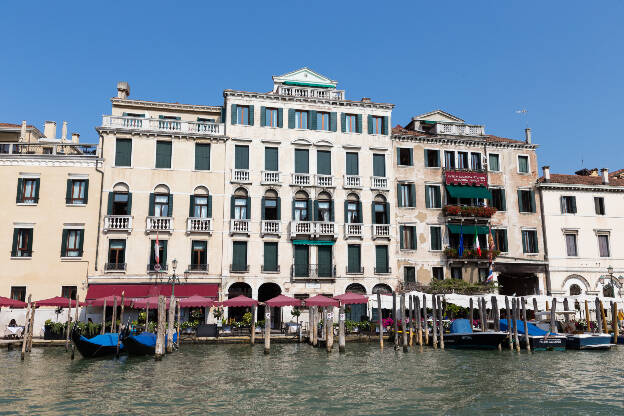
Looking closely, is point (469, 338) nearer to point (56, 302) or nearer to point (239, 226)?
point (239, 226)

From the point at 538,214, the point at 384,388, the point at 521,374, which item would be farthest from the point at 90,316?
the point at 538,214

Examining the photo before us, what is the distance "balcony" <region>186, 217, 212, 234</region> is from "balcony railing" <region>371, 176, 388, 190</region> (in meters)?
10.8

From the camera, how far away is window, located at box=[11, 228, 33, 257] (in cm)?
3086

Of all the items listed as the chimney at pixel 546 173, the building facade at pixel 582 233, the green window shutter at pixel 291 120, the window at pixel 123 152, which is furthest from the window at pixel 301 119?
the chimney at pixel 546 173

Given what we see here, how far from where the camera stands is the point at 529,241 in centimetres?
3731

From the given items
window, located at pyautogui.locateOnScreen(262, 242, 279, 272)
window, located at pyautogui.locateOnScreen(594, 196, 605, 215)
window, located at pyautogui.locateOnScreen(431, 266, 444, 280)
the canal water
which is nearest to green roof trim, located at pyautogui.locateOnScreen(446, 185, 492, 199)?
window, located at pyautogui.locateOnScreen(431, 266, 444, 280)

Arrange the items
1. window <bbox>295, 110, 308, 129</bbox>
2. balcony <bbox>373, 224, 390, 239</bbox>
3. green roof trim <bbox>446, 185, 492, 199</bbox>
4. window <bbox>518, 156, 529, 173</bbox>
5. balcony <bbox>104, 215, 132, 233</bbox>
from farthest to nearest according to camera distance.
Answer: window <bbox>518, 156, 529, 173</bbox>
green roof trim <bbox>446, 185, 492, 199</bbox>
window <bbox>295, 110, 308, 129</bbox>
balcony <bbox>373, 224, 390, 239</bbox>
balcony <bbox>104, 215, 132, 233</bbox>

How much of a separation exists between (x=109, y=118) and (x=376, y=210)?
17584 millimetres

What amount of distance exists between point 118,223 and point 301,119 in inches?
519

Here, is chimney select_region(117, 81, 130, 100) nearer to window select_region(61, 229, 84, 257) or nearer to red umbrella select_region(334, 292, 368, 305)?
window select_region(61, 229, 84, 257)

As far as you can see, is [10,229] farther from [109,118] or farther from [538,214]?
[538,214]

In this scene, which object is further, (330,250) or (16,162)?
(330,250)

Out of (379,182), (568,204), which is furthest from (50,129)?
(568,204)

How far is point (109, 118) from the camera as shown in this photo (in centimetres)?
3294
